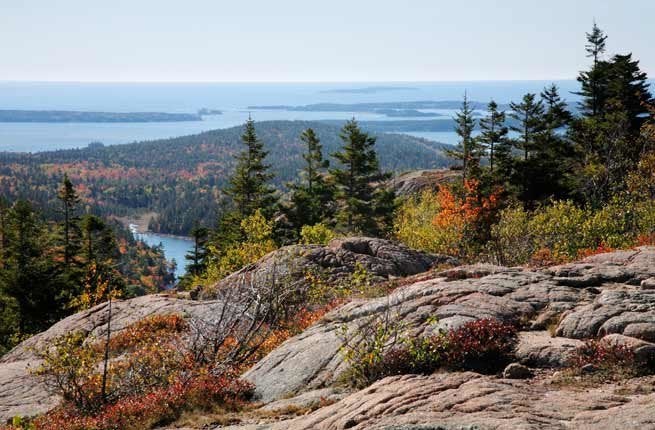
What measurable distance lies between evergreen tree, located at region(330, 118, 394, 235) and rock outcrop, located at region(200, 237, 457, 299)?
33.4 m

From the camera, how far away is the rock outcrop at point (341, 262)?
27.0m

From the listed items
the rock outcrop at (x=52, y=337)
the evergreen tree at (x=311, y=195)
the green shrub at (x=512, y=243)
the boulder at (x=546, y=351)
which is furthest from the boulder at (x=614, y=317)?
the evergreen tree at (x=311, y=195)

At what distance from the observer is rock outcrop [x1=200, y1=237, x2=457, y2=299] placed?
27.0 metres

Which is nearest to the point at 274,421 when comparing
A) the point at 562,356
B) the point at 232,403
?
the point at 232,403

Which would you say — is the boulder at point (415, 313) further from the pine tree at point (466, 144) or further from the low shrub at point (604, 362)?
the pine tree at point (466, 144)

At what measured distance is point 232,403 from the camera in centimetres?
1414

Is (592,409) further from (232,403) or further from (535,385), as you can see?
(232,403)

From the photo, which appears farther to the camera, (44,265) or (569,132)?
(569,132)

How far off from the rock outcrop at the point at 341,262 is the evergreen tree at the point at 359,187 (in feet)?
110

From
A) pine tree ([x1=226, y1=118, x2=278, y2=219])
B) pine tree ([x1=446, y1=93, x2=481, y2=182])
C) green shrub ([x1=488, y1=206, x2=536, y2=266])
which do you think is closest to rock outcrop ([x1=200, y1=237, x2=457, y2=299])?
green shrub ([x1=488, y1=206, x2=536, y2=266])

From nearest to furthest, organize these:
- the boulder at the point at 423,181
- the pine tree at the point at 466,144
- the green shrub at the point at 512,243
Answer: the green shrub at the point at 512,243 < the pine tree at the point at 466,144 < the boulder at the point at 423,181

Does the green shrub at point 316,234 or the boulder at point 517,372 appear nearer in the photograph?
the boulder at point 517,372

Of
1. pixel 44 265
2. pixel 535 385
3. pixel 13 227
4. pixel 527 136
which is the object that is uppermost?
pixel 527 136

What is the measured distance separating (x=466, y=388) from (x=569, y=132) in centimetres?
5911
